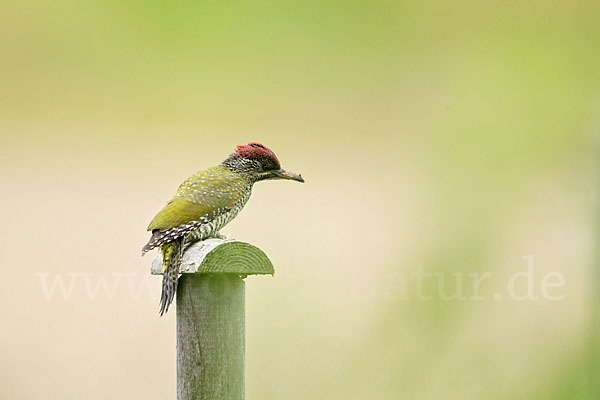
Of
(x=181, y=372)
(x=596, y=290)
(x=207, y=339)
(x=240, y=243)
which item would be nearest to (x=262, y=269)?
(x=240, y=243)

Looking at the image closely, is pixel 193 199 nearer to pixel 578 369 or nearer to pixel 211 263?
pixel 211 263

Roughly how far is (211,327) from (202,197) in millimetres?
328

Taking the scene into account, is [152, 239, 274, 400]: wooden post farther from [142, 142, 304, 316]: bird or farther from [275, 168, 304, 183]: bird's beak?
[275, 168, 304, 183]: bird's beak

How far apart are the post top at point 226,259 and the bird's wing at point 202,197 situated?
10 cm

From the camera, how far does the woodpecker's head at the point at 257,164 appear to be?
168 centimetres

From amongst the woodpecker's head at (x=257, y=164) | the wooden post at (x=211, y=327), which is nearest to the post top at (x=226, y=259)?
the wooden post at (x=211, y=327)

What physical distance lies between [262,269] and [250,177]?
1.17ft

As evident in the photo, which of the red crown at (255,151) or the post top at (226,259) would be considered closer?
the post top at (226,259)

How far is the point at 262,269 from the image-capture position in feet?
4.69

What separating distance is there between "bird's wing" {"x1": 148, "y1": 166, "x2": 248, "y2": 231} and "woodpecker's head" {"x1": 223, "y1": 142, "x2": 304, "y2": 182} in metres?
0.03

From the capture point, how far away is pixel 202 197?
1.57 meters

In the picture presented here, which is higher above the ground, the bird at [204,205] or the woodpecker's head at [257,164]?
the woodpecker's head at [257,164]

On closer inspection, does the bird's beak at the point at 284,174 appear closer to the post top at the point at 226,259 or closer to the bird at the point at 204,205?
the bird at the point at 204,205

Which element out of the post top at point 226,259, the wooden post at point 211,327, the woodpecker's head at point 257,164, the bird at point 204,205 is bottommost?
the wooden post at point 211,327
